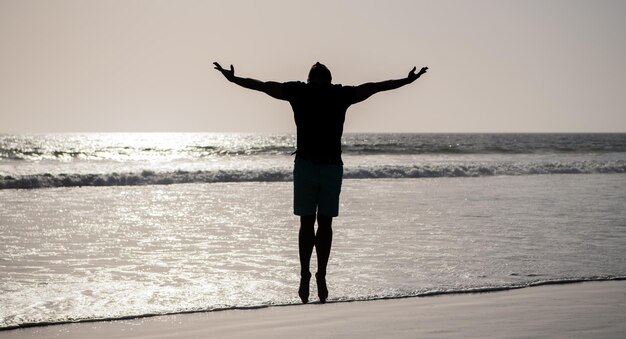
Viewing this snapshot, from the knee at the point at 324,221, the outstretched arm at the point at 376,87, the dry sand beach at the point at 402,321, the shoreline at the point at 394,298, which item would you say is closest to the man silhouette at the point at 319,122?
the outstretched arm at the point at 376,87

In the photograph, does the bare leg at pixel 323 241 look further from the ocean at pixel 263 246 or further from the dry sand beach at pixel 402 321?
the ocean at pixel 263 246

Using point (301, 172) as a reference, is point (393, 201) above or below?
below

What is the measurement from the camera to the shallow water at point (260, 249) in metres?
8.51

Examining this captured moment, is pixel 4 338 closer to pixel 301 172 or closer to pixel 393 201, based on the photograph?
pixel 301 172

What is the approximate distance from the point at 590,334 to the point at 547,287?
2428 millimetres

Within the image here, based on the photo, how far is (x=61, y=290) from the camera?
341 inches

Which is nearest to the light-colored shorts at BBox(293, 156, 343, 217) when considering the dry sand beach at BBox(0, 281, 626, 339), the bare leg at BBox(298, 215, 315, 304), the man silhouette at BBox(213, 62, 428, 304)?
the man silhouette at BBox(213, 62, 428, 304)

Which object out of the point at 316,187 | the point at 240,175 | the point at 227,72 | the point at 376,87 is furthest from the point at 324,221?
the point at 240,175

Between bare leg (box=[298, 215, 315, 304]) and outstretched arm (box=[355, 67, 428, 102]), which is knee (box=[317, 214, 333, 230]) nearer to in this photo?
bare leg (box=[298, 215, 315, 304])

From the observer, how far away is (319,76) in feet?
21.1

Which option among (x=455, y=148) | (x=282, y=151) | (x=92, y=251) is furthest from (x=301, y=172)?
(x=455, y=148)

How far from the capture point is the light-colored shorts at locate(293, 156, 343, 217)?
6.40 metres

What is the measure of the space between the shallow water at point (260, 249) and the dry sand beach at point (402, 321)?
0.43 m

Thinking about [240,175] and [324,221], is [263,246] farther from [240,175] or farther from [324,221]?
[240,175]
